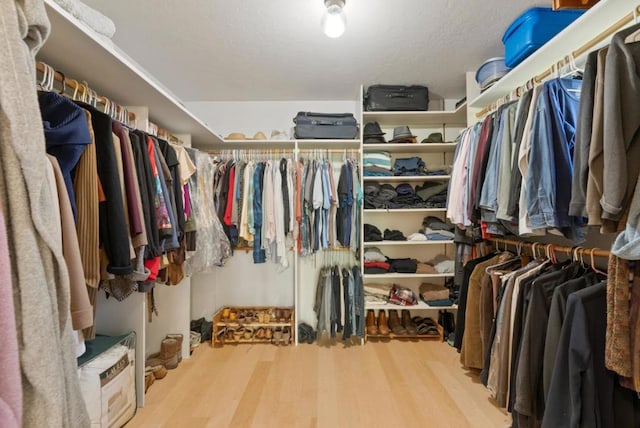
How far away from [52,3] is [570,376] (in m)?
2.13

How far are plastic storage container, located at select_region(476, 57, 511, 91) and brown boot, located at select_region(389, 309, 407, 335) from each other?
205 cm

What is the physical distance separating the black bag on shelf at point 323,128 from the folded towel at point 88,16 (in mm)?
1455

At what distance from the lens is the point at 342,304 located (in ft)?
7.59

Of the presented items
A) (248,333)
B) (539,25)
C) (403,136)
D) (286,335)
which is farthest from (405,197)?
(248,333)

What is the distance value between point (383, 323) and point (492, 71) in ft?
7.16

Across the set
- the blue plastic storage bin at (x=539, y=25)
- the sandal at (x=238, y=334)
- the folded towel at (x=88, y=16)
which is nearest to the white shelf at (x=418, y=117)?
the blue plastic storage bin at (x=539, y=25)

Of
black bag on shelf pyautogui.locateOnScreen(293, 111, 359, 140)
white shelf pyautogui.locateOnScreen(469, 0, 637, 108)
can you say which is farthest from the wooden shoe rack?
white shelf pyautogui.locateOnScreen(469, 0, 637, 108)

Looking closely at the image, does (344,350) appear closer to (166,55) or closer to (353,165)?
(353,165)

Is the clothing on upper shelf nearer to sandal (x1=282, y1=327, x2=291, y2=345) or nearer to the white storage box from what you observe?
sandal (x1=282, y1=327, x2=291, y2=345)

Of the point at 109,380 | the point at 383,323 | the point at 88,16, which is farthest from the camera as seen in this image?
the point at 383,323

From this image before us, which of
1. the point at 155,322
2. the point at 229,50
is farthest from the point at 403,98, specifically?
the point at 155,322

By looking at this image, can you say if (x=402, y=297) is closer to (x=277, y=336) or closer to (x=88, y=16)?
(x=277, y=336)

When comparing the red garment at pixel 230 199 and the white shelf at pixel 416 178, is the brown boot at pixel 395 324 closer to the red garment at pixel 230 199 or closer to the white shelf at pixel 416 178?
the white shelf at pixel 416 178

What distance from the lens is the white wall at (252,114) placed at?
276cm
